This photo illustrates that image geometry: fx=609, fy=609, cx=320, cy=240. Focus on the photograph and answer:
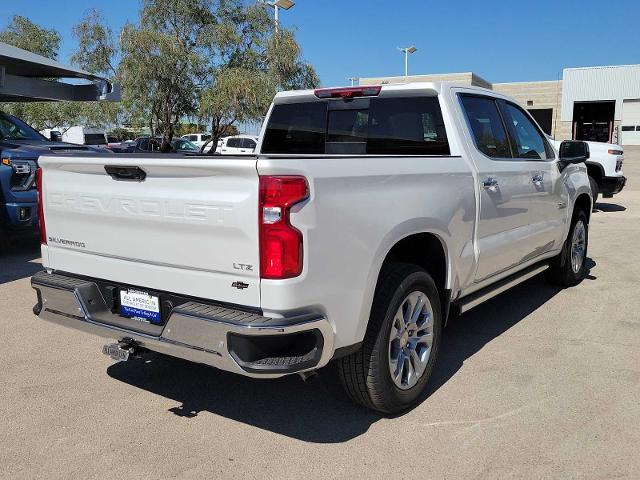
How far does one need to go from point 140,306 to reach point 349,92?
2.47 metres

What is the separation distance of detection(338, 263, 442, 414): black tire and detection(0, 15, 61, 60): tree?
111ft

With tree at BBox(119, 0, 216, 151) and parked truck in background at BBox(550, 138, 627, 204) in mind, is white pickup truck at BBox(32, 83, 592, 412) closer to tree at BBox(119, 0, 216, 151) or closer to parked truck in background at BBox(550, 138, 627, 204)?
parked truck in background at BBox(550, 138, 627, 204)

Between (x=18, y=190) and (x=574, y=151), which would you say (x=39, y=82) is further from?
Answer: (x=574, y=151)

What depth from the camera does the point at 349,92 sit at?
4820mm

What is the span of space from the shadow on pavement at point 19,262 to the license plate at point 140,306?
4341mm

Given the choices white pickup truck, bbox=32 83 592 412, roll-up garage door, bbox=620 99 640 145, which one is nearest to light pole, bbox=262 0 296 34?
white pickup truck, bbox=32 83 592 412

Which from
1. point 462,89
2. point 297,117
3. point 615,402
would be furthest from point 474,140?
point 615,402

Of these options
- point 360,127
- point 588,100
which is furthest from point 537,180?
point 588,100

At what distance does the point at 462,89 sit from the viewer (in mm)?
4598

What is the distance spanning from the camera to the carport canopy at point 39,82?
10.2m

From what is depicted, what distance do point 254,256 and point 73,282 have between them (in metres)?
1.40

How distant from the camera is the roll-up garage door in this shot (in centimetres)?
5109

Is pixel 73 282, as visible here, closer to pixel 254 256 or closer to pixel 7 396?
pixel 7 396

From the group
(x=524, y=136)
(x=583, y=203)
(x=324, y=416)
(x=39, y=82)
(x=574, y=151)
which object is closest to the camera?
(x=324, y=416)
